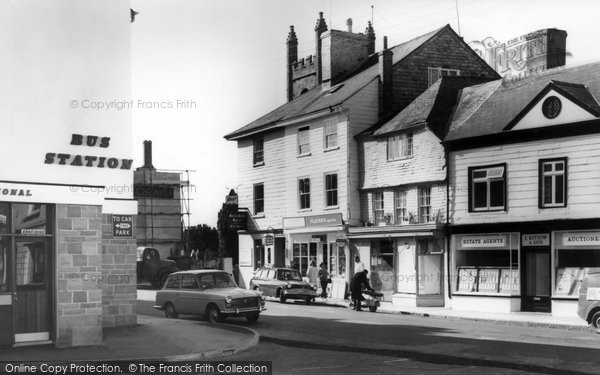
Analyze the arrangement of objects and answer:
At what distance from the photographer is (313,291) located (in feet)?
101

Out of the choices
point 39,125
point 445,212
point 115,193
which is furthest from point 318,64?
point 39,125

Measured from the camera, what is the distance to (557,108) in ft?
83.3

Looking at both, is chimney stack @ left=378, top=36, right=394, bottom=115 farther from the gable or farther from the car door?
the car door

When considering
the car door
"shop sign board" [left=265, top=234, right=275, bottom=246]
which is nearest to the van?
the car door

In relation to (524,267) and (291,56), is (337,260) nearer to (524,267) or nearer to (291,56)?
(524,267)

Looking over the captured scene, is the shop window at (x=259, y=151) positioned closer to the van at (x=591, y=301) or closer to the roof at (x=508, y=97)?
the roof at (x=508, y=97)

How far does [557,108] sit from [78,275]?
1753cm

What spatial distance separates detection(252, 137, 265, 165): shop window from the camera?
40.9m

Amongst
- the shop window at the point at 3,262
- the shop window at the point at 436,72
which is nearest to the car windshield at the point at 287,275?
the shop window at the point at 436,72

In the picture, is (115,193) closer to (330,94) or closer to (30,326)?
(30,326)

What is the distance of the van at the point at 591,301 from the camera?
61.8 feet

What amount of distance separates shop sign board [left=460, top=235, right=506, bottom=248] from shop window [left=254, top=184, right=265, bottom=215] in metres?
14.9

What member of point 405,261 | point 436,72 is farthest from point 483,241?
point 436,72

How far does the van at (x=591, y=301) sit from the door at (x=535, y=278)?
671cm
